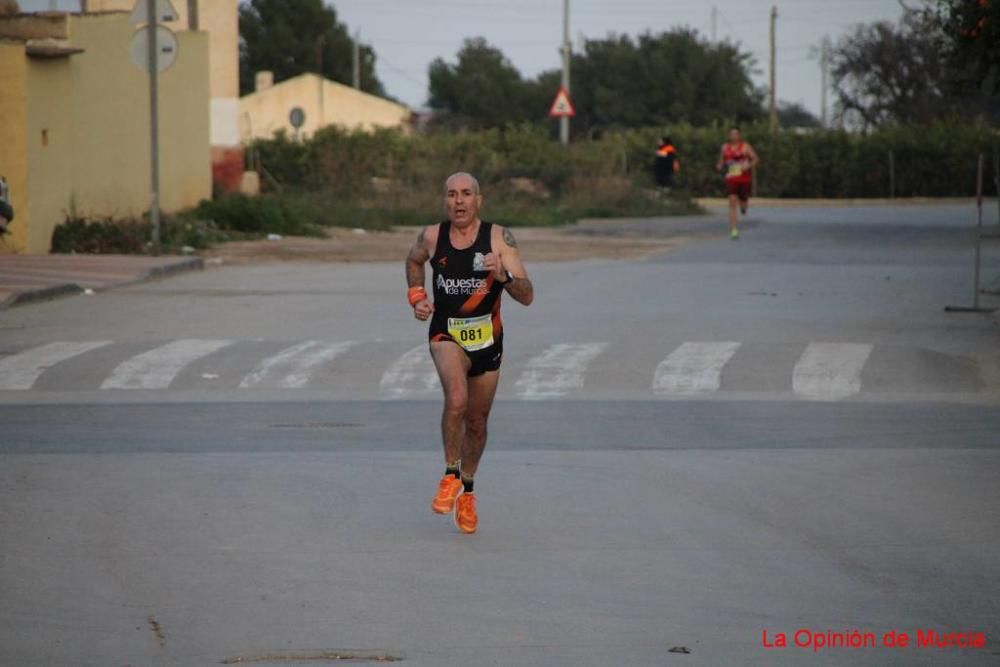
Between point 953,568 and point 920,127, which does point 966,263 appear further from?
point 920,127

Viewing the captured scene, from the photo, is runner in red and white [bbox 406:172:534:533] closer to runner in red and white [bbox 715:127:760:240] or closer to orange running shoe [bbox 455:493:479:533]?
orange running shoe [bbox 455:493:479:533]

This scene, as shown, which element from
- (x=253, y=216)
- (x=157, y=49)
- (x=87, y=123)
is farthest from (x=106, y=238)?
(x=253, y=216)

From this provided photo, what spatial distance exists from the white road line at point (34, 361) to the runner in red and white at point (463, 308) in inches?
266

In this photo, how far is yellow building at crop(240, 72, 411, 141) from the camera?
9362cm

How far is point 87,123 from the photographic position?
30.2 m

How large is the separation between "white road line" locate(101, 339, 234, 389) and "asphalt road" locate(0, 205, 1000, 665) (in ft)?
0.17

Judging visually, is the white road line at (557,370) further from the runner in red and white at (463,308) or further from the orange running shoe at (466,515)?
the orange running shoe at (466,515)

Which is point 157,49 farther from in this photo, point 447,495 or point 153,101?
point 447,495

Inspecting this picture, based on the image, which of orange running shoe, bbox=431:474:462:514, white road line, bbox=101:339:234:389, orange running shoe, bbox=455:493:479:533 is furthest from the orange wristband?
white road line, bbox=101:339:234:389

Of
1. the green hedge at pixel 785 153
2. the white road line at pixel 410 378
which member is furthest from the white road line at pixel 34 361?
the green hedge at pixel 785 153

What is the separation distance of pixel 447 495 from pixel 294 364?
721 cm

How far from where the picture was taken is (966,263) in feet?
90.4

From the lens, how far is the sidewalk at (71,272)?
21516 millimetres

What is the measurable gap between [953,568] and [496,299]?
8.58ft
